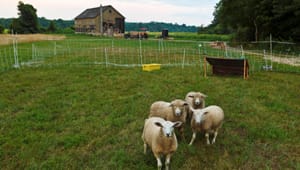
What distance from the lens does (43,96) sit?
339 inches

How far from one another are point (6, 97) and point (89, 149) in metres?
4.64

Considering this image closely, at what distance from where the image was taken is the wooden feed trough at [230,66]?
425 inches

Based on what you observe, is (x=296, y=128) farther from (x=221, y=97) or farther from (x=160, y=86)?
(x=160, y=86)

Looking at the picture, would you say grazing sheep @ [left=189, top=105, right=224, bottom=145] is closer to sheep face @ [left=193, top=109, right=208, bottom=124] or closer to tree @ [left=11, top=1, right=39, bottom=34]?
sheep face @ [left=193, top=109, right=208, bottom=124]

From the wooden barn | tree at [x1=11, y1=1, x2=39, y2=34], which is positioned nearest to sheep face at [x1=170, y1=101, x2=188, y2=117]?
the wooden barn

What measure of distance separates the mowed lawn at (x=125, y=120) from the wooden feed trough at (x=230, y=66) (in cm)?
35

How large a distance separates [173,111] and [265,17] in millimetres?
22912

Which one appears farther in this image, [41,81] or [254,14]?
[254,14]

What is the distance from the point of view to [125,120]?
6758mm

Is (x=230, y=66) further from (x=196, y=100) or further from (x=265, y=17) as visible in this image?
(x=265, y=17)

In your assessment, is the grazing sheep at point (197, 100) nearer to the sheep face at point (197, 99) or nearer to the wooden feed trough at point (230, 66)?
the sheep face at point (197, 99)

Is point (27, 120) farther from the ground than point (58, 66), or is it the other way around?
point (58, 66)

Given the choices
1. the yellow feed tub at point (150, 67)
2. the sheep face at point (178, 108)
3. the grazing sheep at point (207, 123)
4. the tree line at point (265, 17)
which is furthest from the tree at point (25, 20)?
the grazing sheep at point (207, 123)

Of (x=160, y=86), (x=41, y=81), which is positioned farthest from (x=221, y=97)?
(x=41, y=81)
